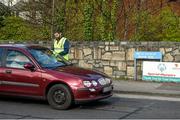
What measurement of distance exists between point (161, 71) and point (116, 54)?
1.78 m

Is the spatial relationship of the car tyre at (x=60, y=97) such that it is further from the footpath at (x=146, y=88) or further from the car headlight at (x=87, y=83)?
the footpath at (x=146, y=88)

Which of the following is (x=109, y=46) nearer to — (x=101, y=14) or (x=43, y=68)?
(x=101, y=14)

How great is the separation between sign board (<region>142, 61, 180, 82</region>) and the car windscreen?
4.83m

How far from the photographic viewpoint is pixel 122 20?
20.7 meters

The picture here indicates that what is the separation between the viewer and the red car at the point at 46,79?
409 inches

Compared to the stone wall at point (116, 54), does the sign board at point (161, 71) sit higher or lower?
lower

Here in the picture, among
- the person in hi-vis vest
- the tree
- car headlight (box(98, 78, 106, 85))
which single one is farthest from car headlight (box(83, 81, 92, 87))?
the tree

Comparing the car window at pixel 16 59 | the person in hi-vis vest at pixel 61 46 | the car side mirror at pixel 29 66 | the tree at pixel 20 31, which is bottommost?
the car side mirror at pixel 29 66

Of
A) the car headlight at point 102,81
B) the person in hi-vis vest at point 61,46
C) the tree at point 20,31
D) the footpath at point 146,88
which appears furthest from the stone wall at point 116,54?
the car headlight at point 102,81

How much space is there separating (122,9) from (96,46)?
4593mm

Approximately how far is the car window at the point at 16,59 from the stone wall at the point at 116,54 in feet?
18.8

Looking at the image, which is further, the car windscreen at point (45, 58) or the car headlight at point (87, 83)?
the car windscreen at point (45, 58)

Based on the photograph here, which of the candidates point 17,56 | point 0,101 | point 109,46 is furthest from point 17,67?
point 109,46

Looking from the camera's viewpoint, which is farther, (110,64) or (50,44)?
(50,44)
